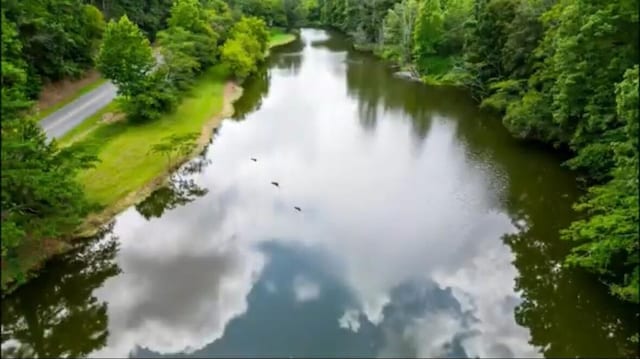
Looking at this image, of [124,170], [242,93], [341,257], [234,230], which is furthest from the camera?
[242,93]

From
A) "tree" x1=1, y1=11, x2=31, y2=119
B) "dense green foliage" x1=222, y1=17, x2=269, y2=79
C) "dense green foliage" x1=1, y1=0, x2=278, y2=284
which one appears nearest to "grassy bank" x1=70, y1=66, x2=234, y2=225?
"dense green foliage" x1=1, y1=0, x2=278, y2=284

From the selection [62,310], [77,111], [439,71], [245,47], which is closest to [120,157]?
[77,111]

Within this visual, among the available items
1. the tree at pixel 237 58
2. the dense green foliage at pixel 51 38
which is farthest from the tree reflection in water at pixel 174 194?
the tree at pixel 237 58

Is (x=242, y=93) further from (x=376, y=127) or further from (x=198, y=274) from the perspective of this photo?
(x=198, y=274)

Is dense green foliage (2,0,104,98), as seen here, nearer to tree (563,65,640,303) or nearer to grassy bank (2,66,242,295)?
grassy bank (2,66,242,295)

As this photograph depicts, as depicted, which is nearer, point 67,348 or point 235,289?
point 67,348

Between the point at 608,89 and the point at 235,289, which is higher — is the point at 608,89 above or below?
above

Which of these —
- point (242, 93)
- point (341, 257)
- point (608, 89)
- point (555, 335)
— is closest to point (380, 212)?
point (341, 257)

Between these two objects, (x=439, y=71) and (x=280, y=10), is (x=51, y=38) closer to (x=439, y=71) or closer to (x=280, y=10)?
(x=439, y=71)

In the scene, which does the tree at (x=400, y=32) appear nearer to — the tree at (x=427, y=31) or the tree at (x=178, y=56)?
the tree at (x=427, y=31)
